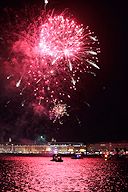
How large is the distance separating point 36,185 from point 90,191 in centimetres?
1032

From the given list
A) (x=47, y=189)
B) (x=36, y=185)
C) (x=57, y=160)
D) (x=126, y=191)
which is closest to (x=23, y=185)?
(x=36, y=185)

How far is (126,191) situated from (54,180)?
59.6ft

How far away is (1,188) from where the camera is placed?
59.1 meters

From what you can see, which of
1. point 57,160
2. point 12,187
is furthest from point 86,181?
point 57,160

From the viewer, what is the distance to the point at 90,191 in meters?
57.1

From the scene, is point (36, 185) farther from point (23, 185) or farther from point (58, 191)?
point (58, 191)

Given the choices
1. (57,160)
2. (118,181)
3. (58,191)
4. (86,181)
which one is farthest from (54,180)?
(57,160)

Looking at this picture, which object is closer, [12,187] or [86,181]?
[12,187]

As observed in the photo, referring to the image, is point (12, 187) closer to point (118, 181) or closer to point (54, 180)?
point (54, 180)

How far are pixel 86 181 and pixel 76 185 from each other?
5.49m

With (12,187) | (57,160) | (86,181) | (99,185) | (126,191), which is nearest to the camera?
(126,191)

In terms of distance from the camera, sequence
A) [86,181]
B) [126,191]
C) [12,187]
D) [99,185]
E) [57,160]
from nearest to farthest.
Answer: [126,191] < [12,187] < [99,185] < [86,181] < [57,160]

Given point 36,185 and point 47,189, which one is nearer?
point 47,189

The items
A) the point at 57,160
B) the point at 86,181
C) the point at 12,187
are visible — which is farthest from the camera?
the point at 57,160
